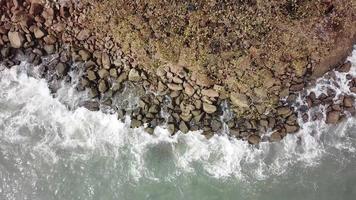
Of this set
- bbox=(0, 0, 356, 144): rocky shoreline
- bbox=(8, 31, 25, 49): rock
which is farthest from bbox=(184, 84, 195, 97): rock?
bbox=(8, 31, 25, 49): rock

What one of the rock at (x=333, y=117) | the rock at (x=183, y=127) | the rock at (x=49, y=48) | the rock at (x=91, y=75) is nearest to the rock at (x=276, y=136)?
the rock at (x=333, y=117)

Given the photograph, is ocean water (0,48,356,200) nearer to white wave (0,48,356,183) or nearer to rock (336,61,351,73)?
white wave (0,48,356,183)

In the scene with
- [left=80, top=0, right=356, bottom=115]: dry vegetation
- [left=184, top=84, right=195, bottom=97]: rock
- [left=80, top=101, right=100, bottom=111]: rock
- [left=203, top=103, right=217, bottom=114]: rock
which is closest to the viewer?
[left=80, top=0, right=356, bottom=115]: dry vegetation

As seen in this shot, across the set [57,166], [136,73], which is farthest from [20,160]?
[136,73]

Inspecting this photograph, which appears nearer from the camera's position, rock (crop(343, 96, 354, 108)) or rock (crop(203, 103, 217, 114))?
rock (crop(203, 103, 217, 114))

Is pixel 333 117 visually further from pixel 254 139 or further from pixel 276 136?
pixel 254 139

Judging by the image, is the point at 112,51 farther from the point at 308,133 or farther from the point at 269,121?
the point at 308,133
